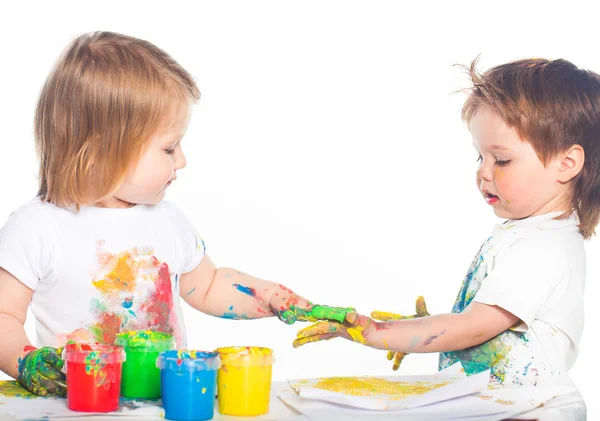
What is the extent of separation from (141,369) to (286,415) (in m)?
0.28

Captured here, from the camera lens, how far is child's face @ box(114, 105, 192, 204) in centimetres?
189

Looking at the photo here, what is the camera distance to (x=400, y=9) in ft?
13.9

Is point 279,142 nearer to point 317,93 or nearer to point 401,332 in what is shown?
point 317,93

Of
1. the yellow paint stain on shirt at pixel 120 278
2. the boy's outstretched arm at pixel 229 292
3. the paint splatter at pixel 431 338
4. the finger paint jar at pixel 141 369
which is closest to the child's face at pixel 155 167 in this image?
the yellow paint stain on shirt at pixel 120 278

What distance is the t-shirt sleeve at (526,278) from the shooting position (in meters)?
1.78

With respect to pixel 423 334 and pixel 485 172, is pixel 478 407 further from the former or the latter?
pixel 485 172

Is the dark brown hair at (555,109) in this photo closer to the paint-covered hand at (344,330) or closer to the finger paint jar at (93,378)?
the paint-covered hand at (344,330)

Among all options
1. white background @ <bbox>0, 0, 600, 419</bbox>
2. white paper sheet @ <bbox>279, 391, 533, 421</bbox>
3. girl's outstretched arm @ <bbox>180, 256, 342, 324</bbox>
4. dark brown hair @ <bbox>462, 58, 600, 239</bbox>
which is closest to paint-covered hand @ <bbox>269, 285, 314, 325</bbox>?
girl's outstretched arm @ <bbox>180, 256, 342, 324</bbox>

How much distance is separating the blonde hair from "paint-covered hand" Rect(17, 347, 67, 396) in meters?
0.46

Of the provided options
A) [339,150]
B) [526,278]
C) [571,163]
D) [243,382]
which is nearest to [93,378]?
[243,382]

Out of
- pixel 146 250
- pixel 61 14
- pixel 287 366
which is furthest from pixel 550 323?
pixel 61 14

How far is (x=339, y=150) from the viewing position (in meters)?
4.20

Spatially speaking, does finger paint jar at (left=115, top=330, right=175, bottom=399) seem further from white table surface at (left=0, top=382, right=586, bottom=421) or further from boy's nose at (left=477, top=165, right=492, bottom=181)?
boy's nose at (left=477, top=165, right=492, bottom=181)

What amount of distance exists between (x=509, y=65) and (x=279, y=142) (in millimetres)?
2214
